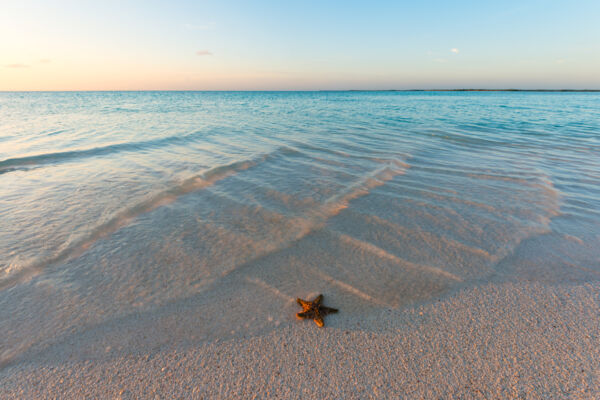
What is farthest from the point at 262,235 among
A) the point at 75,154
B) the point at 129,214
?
the point at 75,154

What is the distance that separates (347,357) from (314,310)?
1.62 ft

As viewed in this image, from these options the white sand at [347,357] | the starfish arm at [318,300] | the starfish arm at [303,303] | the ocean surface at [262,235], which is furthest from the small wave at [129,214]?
the starfish arm at [318,300]

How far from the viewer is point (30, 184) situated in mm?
5762

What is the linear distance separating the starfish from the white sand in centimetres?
6

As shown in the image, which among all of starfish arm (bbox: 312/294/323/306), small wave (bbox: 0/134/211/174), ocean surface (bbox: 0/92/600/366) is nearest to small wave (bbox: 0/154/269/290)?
ocean surface (bbox: 0/92/600/366)

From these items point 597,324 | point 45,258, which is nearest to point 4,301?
point 45,258

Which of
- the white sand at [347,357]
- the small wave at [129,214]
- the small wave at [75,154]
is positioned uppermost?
the small wave at [75,154]

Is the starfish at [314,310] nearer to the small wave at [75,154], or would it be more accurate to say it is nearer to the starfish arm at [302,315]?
the starfish arm at [302,315]

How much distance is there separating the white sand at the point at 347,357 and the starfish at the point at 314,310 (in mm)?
62

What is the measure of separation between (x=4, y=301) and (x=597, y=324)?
5.28m

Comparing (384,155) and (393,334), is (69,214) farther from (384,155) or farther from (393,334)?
(384,155)

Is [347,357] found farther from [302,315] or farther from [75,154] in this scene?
[75,154]

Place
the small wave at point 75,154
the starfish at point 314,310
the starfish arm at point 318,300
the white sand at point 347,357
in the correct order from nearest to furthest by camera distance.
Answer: the white sand at point 347,357 → the starfish at point 314,310 → the starfish arm at point 318,300 → the small wave at point 75,154

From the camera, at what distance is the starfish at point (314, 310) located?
244 cm
